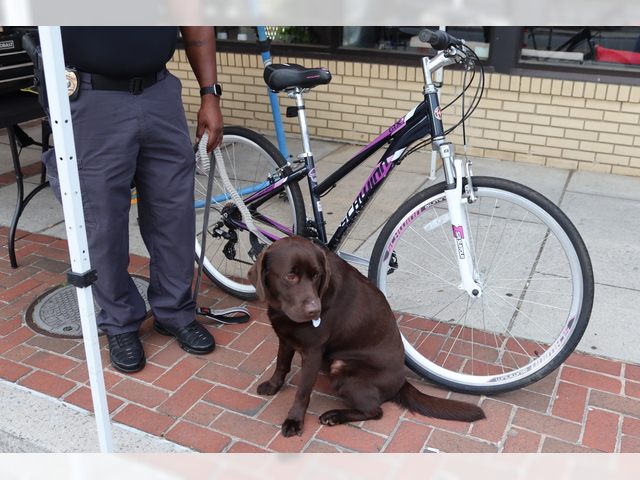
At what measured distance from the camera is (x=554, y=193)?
507cm

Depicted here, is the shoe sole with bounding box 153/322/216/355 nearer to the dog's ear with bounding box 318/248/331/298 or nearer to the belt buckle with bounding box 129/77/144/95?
the dog's ear with bounding box 318/248/331/298

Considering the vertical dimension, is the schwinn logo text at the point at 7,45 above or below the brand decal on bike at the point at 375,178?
above

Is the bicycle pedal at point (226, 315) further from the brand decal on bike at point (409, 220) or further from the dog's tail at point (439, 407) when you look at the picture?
the dog's tail at point (439, 407)

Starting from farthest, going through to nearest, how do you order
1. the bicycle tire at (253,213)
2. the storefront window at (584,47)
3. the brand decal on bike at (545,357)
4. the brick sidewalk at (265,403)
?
the storefront window at (584,47) < the bicycle tire at (253,213) < the brand decal on bike at (545,357) < the brick sidewalk at (265,403)

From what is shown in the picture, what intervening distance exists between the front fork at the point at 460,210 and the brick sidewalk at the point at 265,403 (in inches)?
22.5

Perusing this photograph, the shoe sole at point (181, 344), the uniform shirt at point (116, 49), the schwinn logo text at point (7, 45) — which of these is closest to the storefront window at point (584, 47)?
the uniform shirt at point (116, 49)

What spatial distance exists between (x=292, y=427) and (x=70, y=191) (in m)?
1.31

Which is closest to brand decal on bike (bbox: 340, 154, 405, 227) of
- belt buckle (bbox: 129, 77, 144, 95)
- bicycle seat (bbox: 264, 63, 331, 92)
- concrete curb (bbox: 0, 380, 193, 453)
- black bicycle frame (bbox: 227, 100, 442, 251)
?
black bicycle frame (bbox: 227, 100, 442, 251)

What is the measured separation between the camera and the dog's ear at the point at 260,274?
2.48 meters

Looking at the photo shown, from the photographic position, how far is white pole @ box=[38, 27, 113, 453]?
191cm

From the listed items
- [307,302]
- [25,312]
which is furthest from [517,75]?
[25,312]

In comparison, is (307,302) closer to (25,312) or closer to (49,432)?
(49,432)
